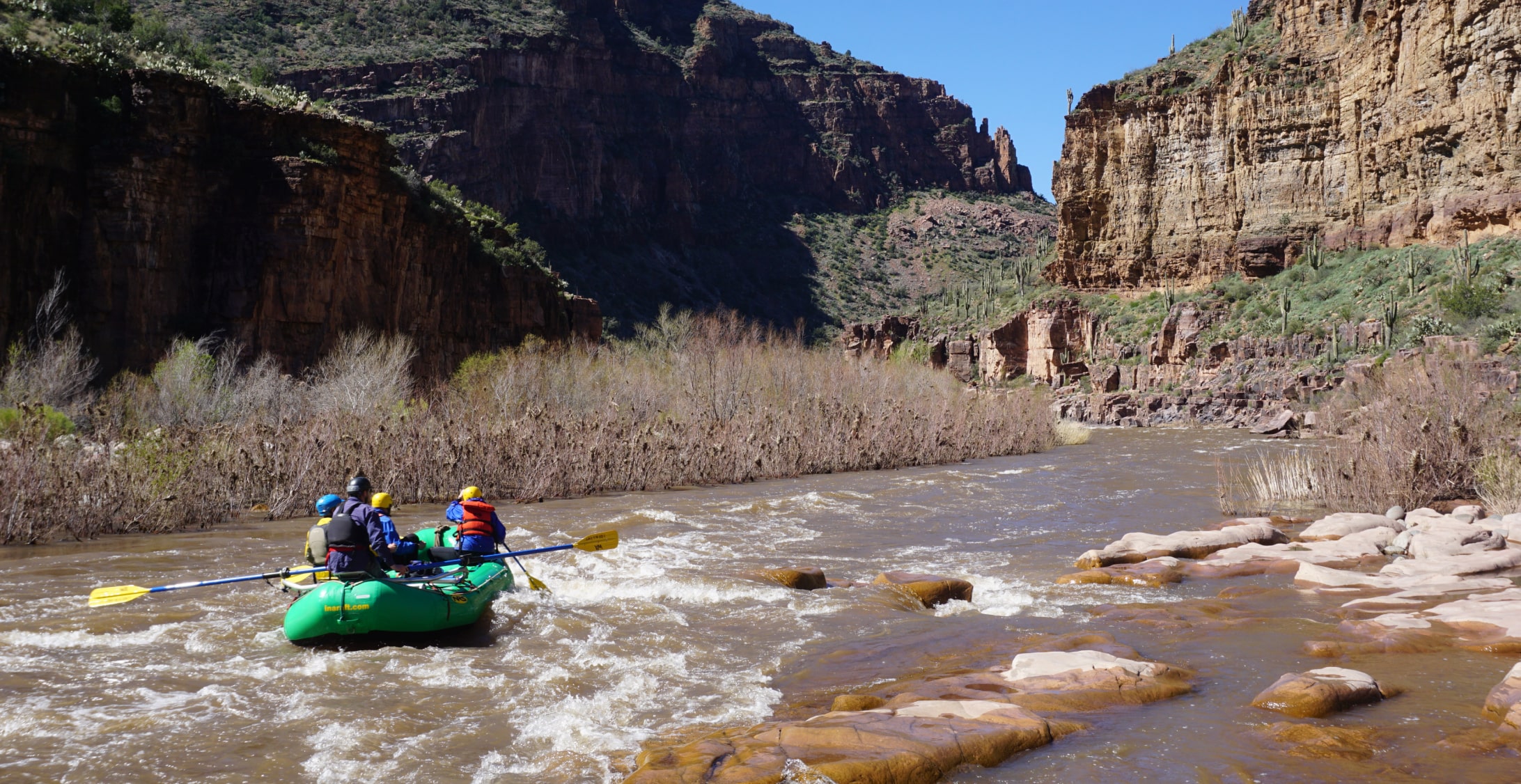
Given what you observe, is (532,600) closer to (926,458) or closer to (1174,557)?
(1174,557)

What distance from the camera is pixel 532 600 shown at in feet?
35.9

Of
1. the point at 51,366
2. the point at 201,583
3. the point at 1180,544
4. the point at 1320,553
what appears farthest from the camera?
the point at 51,366

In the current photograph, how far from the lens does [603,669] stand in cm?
827

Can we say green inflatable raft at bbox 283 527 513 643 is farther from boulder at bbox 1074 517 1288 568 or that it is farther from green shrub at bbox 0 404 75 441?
green shrub at bbox 0 404 75 441

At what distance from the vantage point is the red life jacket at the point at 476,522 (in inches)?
424

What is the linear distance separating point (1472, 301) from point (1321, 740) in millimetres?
39226

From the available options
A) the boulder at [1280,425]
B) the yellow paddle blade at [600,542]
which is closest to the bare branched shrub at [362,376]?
the yellow paddle blade at [600,542]

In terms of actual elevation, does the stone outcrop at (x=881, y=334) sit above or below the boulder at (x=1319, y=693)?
above

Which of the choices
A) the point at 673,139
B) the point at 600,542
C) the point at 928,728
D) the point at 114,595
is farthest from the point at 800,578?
the point at 673,139

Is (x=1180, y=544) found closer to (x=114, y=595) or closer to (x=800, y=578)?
(x=800, y=578)

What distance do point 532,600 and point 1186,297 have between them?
62.7 meters

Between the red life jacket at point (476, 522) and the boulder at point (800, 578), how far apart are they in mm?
3152

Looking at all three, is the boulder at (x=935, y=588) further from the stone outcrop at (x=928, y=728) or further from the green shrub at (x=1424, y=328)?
the green shrub at (x=1424, y=328)

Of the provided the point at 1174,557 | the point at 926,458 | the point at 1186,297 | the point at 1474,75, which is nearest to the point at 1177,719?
the point at 1174,557
